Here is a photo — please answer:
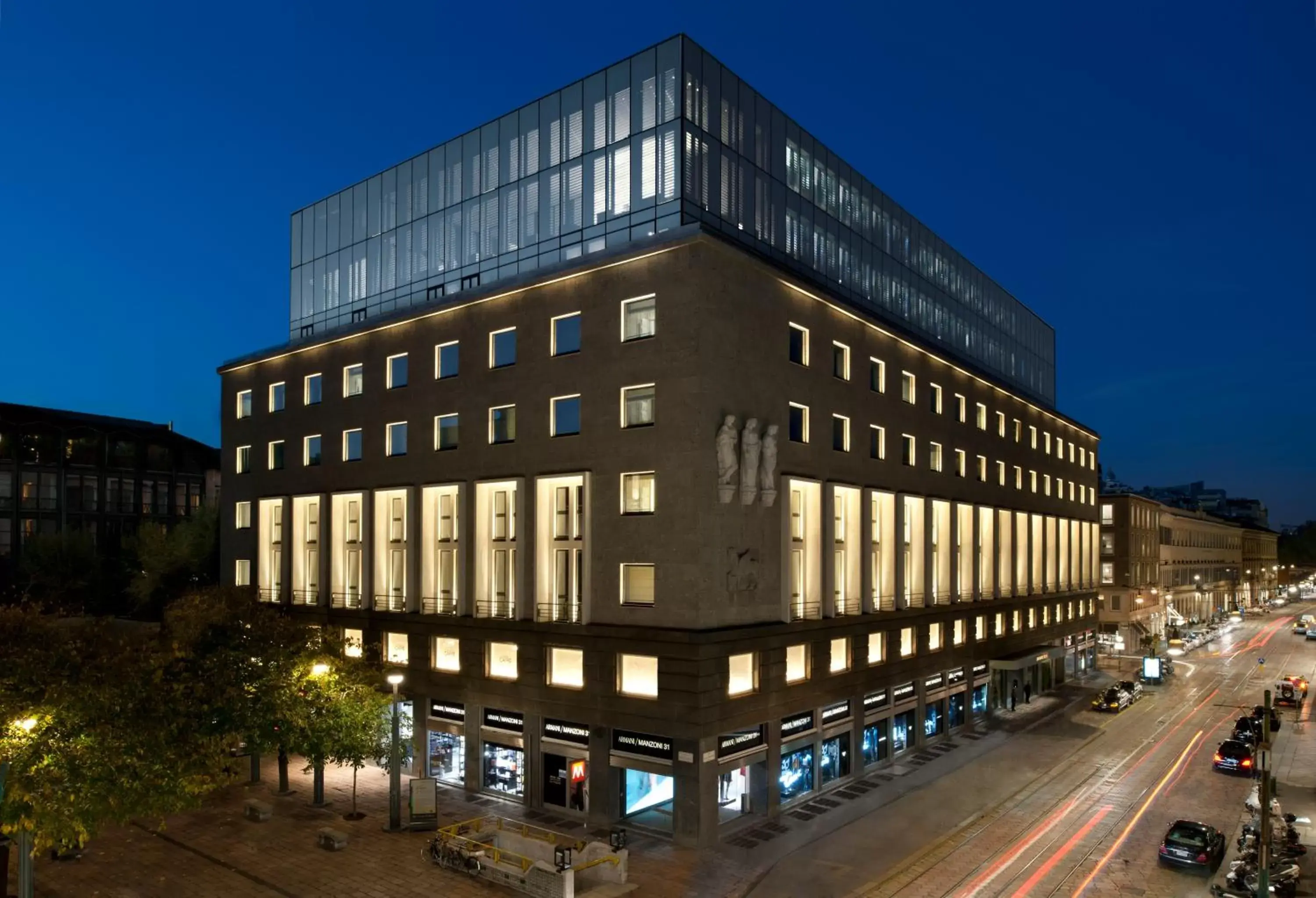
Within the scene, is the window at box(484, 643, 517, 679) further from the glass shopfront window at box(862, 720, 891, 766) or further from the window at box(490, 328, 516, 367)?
the glass shopfront window at box(862, 720, 891, 766)

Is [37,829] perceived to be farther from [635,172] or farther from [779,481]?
[635,172]

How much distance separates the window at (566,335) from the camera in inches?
1436

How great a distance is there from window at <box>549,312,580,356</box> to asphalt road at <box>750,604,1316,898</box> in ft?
67.9

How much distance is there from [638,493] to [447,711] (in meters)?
14.1

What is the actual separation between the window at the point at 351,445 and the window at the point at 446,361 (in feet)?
22.7

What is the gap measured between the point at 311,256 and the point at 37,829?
3779cm

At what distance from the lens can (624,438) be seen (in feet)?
113

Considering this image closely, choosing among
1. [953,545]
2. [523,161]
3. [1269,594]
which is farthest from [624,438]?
[1269,594]

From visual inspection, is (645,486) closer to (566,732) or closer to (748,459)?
Answer: (748,459)

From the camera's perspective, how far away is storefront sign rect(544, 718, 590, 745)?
34531 millimetres

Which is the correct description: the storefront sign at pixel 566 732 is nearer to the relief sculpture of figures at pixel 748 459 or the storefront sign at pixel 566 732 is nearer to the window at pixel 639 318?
the relief sculpture of figures at pixel 748 459

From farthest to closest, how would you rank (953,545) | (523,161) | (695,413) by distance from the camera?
1. (953,545)
2. (523,161)
3. (695,413)

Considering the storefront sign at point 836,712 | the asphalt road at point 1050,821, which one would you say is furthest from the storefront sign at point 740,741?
the storefront sign at point 836,712

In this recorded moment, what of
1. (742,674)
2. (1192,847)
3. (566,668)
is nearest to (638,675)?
(566,668)
